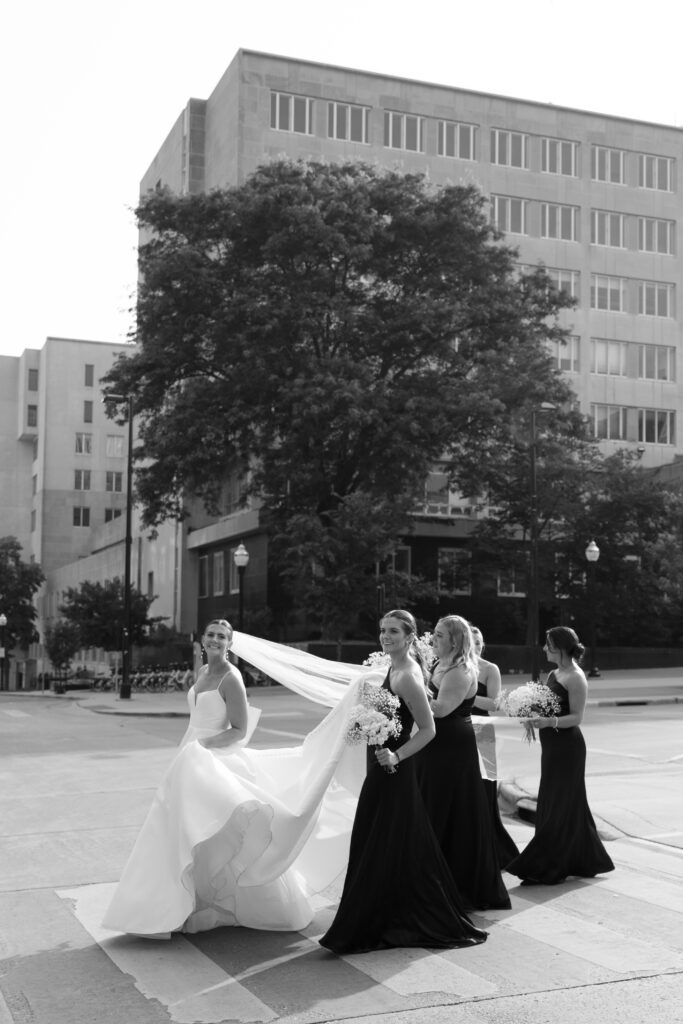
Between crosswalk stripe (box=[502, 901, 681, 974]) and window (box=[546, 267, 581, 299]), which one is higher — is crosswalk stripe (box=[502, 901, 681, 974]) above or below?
below

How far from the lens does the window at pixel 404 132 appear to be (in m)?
59.2

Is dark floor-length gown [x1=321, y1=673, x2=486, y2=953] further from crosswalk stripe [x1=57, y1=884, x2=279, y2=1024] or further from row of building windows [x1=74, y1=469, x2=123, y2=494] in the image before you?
row of building windows [x1=74, y1=469, x2=123, y2=494]

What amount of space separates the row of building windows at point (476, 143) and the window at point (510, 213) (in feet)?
6.28

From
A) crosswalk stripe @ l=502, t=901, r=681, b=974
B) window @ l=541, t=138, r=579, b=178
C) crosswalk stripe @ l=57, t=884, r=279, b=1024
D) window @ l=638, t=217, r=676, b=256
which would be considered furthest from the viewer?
window @ l=638, t=217, r=676, b=256

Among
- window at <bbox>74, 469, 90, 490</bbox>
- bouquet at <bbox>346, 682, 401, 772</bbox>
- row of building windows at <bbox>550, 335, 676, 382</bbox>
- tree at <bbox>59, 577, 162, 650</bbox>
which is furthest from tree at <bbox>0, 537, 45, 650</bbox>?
bouquet at <bbox>346, 682, 401, 772</bbox>

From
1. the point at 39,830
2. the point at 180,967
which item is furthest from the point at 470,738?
the point at 39,830

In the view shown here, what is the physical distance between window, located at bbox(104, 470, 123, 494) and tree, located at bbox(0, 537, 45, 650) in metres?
16.3

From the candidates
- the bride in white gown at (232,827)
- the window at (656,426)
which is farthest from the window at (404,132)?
the bride in white gown at (232,827)

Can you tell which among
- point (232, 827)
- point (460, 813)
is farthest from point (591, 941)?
point (232, 827)

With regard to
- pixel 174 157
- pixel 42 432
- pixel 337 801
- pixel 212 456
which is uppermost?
pixel 174 157

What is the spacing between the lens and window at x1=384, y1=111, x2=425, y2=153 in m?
59.2

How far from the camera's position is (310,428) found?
37.1 metres

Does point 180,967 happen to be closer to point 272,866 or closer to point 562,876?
point 272,866

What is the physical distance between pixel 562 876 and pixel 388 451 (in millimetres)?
28626
